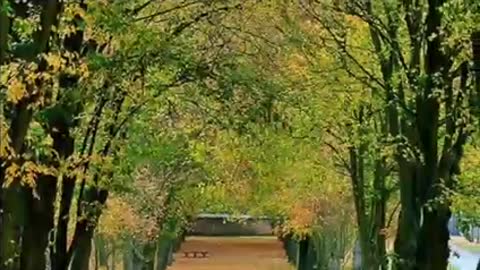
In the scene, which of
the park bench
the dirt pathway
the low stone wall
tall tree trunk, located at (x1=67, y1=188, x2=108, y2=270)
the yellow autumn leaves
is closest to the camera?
the yellow autumn leaves

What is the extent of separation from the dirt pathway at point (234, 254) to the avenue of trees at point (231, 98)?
31432mm

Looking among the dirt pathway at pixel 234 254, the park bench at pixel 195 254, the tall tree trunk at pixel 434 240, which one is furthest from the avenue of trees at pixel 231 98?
the park bench at pixel 195 254

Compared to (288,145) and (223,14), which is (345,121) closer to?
(288,145)

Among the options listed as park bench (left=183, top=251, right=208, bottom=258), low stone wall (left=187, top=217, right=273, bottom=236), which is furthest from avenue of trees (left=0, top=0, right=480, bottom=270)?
low stone wall (left=187, top=217, right=273, bottom=236)

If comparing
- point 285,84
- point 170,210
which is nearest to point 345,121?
point 285,84

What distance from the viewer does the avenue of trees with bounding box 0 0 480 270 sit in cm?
1084

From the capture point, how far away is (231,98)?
13.4 m

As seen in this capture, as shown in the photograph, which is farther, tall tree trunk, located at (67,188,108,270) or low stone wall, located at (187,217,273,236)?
low stone wall, located at (187,217,273,236)

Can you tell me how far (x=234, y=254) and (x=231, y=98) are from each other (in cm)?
4622

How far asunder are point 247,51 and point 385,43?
1.91m

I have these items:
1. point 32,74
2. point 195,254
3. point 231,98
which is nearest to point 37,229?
point 231,98

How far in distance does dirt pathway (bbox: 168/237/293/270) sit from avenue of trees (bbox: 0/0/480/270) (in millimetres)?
31432

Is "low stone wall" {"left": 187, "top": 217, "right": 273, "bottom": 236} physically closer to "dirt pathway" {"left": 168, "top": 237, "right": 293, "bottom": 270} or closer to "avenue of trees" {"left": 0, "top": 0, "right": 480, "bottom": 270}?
"dirt pathway" {"left": 168, "top": 237, "right": 293, "bottom": 270}

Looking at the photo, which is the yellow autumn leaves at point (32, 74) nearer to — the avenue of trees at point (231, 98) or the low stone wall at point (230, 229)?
the avenue of trees at point (231, 98)
